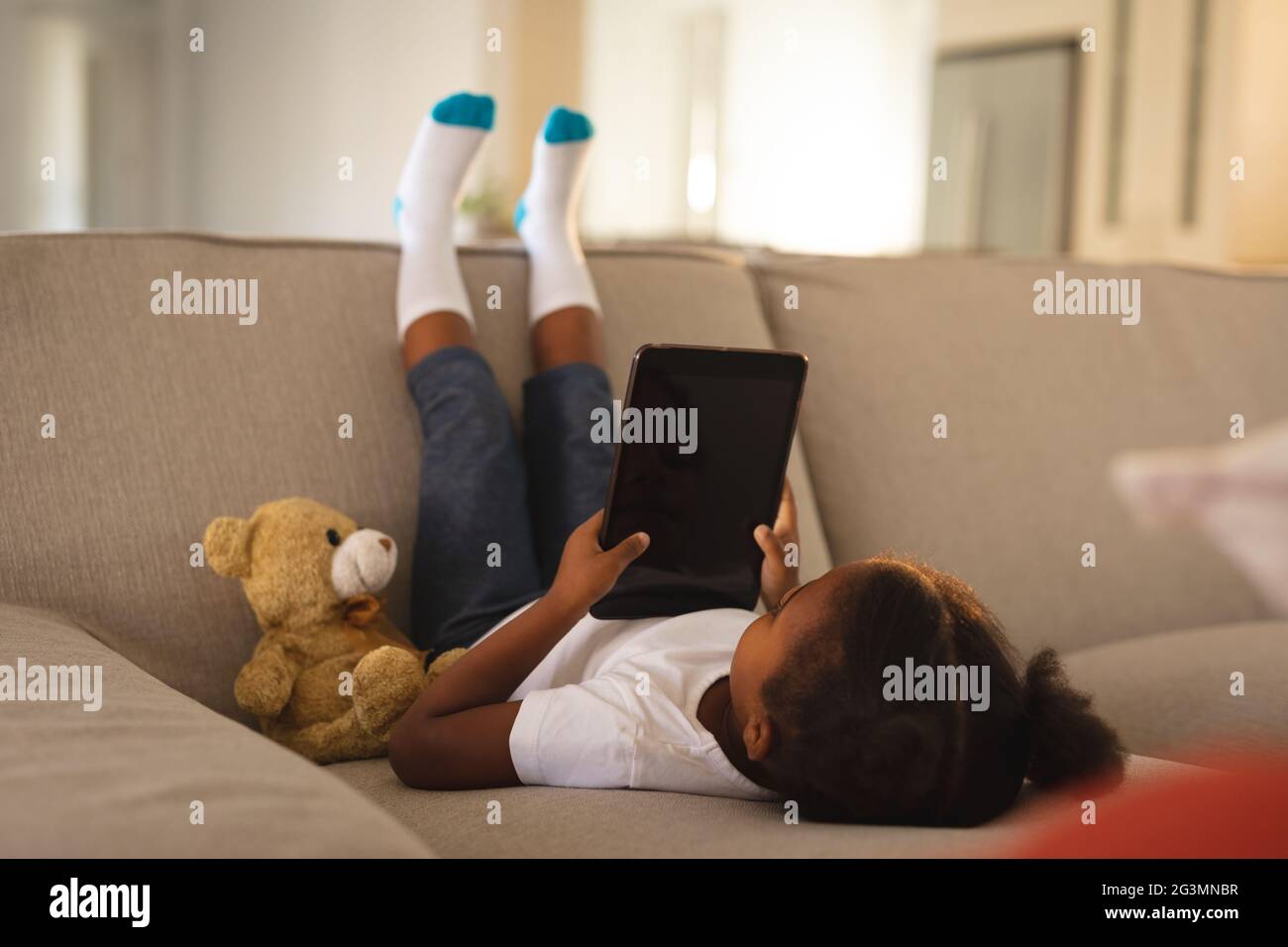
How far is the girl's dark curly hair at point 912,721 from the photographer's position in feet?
2.69

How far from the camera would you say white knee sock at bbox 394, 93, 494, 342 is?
1.31 m

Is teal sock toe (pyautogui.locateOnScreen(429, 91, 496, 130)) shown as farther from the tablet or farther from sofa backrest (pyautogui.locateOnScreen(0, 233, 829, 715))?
the tablet

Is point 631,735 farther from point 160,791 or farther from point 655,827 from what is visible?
point 160,791

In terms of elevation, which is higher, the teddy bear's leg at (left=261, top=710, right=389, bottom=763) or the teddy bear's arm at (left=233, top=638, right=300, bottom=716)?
the teddy bear's arm at (left=233, top=638, right=300, bottom=716)

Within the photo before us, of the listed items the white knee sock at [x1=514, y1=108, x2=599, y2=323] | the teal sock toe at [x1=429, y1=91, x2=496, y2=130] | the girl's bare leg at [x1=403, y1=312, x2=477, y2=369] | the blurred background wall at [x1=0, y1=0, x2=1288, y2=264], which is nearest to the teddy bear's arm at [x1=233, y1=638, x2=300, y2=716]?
the girl's bare leg at [x1=403, y1=312, x2=477, y2=369]

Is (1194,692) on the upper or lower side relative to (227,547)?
lower

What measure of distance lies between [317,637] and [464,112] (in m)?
0.70

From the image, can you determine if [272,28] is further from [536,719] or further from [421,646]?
[536,719]

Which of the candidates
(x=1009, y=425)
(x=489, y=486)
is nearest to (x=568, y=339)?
(x=489, y=486)

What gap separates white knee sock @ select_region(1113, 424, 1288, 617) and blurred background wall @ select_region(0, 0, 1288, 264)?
111 inches

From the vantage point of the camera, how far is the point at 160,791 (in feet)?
2.10

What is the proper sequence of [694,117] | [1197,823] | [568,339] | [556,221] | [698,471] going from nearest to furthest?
1. [1197,823]
2. [698,471]
3. [568,339]
4. [556,221]
5. [694,117]

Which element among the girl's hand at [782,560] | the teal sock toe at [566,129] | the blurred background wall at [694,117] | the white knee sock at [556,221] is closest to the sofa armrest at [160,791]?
the girl's hand at [782,560]

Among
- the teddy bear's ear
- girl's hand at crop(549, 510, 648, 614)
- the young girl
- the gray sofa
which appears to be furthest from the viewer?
the teddy bear's ear
